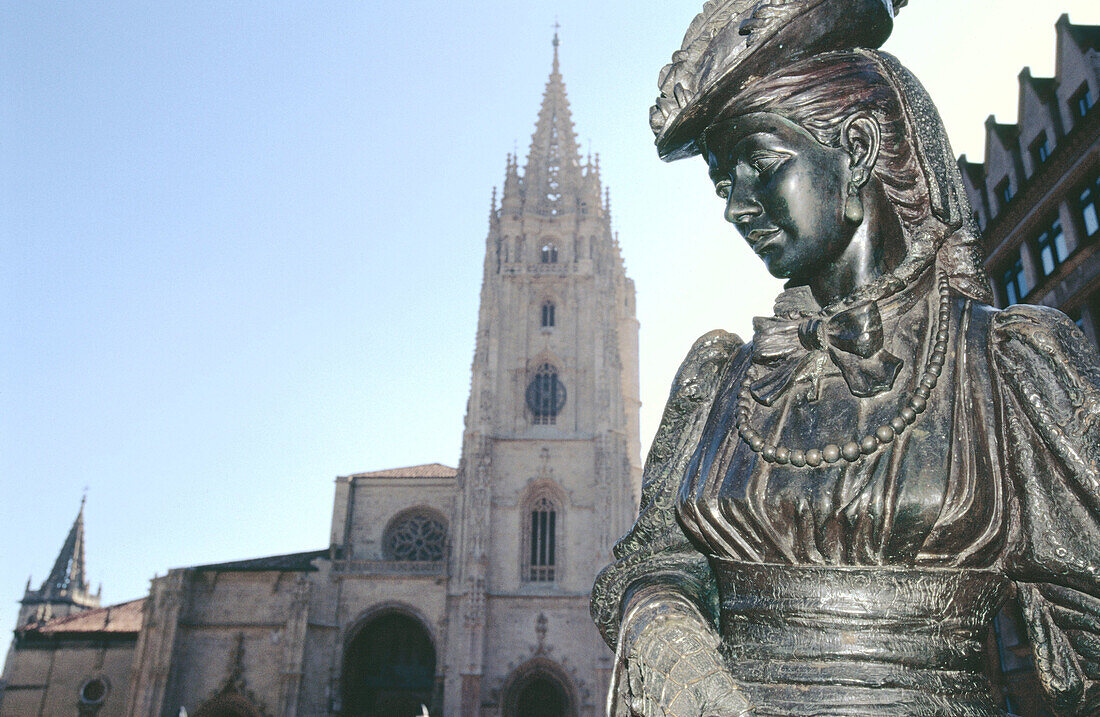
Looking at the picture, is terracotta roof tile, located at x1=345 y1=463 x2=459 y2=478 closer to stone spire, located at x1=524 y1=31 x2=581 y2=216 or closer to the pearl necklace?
stone spire, located at x1=524 y1=31 x2=581 y2=216

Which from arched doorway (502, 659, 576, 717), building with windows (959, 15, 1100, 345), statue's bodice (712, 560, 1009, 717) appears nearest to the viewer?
statue's bodice (712, 560, 1009, 717)

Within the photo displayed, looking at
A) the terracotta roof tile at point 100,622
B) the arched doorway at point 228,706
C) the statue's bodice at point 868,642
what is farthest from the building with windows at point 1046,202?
the terracotta roof tile at point 100,622

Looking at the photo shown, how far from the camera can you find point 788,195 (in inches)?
61.6

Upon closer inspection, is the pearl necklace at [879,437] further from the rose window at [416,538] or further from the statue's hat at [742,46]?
the rose window at [416,538]

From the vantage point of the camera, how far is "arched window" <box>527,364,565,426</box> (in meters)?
33.0

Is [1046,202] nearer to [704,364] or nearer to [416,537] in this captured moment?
[704,364]

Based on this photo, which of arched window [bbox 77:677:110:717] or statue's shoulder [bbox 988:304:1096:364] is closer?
statue's shoulder [bbox 988:304:1096:364]

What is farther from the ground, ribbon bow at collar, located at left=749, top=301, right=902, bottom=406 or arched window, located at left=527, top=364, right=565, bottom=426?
arched window, located at left=527, top=364, right=565, bottom=426

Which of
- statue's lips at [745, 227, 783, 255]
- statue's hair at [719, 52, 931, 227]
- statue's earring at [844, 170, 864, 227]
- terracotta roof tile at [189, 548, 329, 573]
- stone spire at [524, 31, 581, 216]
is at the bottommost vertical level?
statue's lips at [745, 227, 783, 255]

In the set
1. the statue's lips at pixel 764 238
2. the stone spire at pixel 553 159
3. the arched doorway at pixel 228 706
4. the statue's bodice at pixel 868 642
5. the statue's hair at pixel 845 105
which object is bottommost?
the statue's bodice at pixel 868 642

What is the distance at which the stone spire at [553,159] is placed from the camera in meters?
37.9

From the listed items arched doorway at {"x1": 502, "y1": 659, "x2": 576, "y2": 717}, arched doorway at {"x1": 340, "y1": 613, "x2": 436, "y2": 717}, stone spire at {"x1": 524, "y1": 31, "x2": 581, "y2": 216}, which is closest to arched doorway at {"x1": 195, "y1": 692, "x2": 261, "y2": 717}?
arched doorway at {"x1": 340, "y1": 613, "x2": 436, "y2": 717}

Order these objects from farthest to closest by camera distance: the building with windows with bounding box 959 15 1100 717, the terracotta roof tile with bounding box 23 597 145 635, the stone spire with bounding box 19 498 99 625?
1. the stone spire with bounding box 19 498 99 625
2. the terracotta roof tile with bounding box 23 597 145 635
3. the building with windows with bounding box 959 15 1100 717

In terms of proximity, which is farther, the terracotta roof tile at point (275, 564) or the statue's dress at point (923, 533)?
the terracotta roof tile at point (275, 564)
